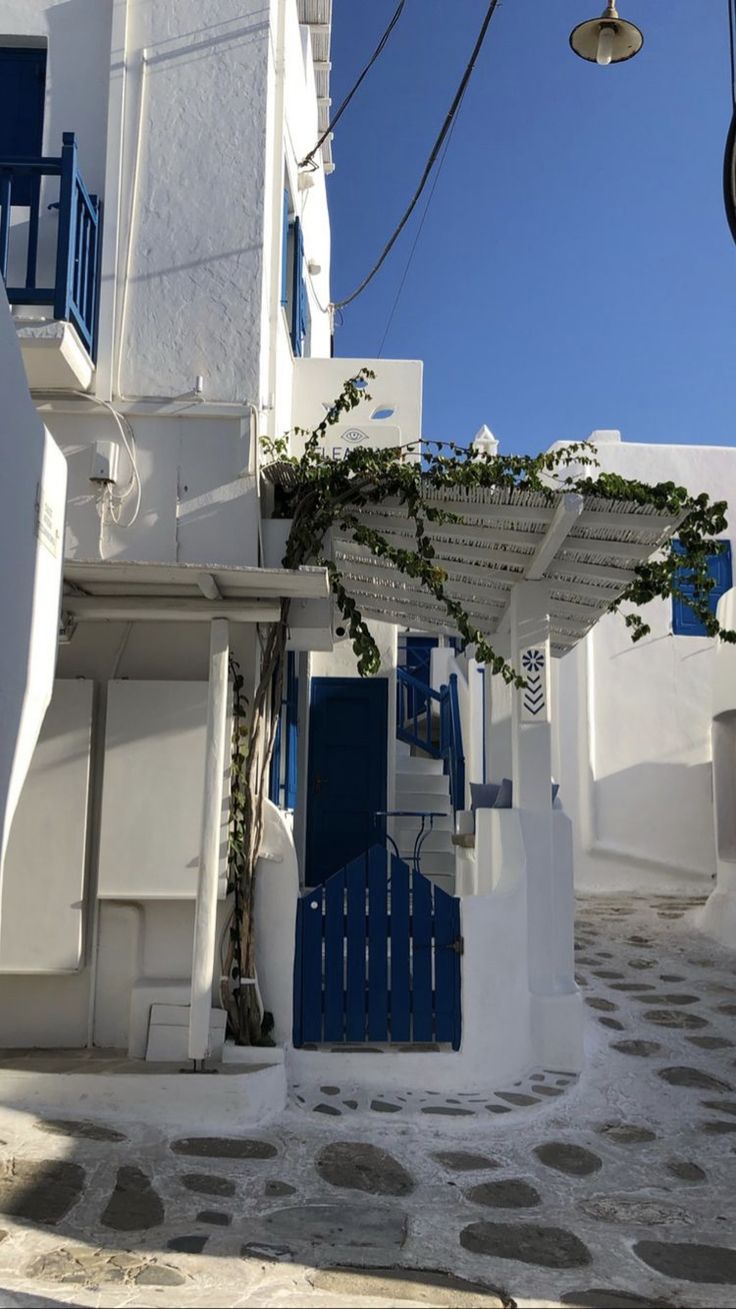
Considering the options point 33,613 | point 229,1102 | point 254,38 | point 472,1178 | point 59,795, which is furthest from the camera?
point 254,38

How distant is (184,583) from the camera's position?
5.23 meters

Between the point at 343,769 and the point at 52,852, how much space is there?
14.9 ft

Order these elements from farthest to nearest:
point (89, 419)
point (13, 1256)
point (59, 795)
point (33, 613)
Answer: point (89, 419)
point (59, 795)
point (13, 1256)
point (33, 613)

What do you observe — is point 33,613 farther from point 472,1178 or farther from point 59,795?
point 472,1178

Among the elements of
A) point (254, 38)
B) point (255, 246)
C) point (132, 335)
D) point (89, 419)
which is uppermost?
point (254, 38)

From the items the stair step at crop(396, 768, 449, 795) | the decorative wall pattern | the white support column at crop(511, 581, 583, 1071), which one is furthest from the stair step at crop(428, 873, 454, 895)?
the decorative wall pattern

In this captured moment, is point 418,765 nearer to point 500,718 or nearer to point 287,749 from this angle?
point 500,718

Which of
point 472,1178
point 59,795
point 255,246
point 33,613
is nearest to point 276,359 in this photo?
point 255,246

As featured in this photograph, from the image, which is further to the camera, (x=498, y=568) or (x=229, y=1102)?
(x=498, y=568)

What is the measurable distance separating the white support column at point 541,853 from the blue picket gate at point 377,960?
0.64 m

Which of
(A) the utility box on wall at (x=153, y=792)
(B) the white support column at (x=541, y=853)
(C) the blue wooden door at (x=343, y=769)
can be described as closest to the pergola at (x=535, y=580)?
(B) the white support column at (x=541, y=853)

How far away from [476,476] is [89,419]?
243 cm

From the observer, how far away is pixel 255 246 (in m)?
6.28

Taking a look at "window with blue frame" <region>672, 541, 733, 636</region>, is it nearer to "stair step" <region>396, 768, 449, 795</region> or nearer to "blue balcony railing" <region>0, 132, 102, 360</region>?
"stair step" <region>396, 768, 449, 795</region>
